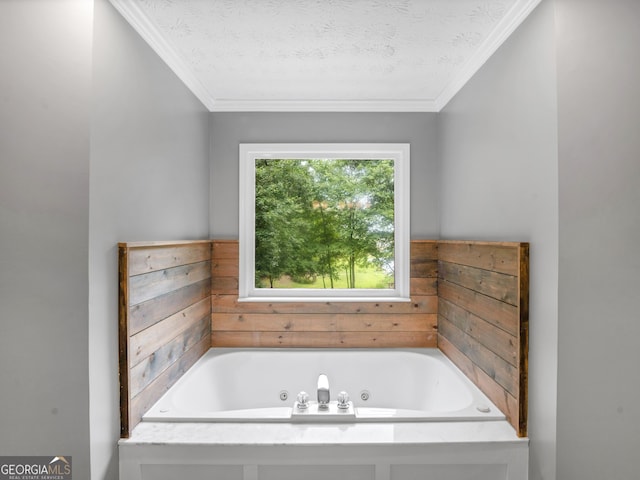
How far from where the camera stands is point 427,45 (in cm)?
203

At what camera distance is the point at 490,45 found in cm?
196

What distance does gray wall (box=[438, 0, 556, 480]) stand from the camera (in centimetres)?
148

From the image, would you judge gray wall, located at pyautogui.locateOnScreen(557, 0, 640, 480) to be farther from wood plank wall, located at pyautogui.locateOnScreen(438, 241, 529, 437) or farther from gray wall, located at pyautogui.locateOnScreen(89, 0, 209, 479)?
gray wall, located at pyautogui.locateOnScreen(89, 0, 209, 479)

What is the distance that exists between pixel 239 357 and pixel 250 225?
3.15 feet

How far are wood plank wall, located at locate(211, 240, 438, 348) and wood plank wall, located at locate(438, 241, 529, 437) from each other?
0.71 ft

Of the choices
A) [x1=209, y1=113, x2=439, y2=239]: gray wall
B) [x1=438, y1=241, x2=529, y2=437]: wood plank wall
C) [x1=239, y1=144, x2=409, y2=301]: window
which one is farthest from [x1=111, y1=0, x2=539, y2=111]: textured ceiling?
[x1=438, y1=241, x2=529, y2=437]: wood plank wall

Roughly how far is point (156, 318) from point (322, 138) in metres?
1.72

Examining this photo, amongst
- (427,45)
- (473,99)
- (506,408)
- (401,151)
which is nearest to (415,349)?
(506,408)

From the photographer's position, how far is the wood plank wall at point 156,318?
5.39 feet

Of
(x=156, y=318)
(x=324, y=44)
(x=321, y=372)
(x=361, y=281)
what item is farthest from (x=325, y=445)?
(x=324, y=44)

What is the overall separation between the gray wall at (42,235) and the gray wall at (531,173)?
1726mm

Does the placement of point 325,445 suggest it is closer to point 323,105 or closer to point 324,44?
point 324,44

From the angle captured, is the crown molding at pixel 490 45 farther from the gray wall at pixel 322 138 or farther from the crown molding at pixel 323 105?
the gray wall at pixel 322 138

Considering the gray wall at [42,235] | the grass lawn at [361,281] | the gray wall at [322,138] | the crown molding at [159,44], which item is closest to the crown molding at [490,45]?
the gray wall at [322,138]
